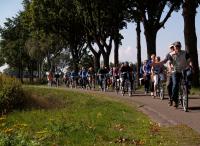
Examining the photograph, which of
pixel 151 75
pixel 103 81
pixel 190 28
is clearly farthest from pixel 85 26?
pixel 151 75

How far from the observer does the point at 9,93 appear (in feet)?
103

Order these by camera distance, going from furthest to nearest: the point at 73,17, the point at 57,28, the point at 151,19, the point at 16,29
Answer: the point at 16,29, the point at 57,28, the point at 73,17, the point at 151,19

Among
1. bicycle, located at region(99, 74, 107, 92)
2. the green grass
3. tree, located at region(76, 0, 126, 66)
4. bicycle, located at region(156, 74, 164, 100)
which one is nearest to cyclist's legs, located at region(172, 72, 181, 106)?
the green grass

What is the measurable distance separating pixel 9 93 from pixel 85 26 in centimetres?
2832

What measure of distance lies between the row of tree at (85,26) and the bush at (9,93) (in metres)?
9.48

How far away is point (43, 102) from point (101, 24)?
73.9 ft

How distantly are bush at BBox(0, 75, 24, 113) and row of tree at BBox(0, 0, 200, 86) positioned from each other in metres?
9.48

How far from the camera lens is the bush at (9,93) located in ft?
99.6

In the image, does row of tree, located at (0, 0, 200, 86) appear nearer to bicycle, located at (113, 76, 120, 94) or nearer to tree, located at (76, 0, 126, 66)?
tree, located at (76, 0, 126, 66)

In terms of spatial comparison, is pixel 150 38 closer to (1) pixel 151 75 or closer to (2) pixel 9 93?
(2) pixel 9 93

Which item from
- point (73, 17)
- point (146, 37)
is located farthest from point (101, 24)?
point (146, 37)

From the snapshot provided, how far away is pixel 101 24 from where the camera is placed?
55969 mm

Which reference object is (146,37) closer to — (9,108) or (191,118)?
(9,108)

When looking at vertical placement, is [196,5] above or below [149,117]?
above
